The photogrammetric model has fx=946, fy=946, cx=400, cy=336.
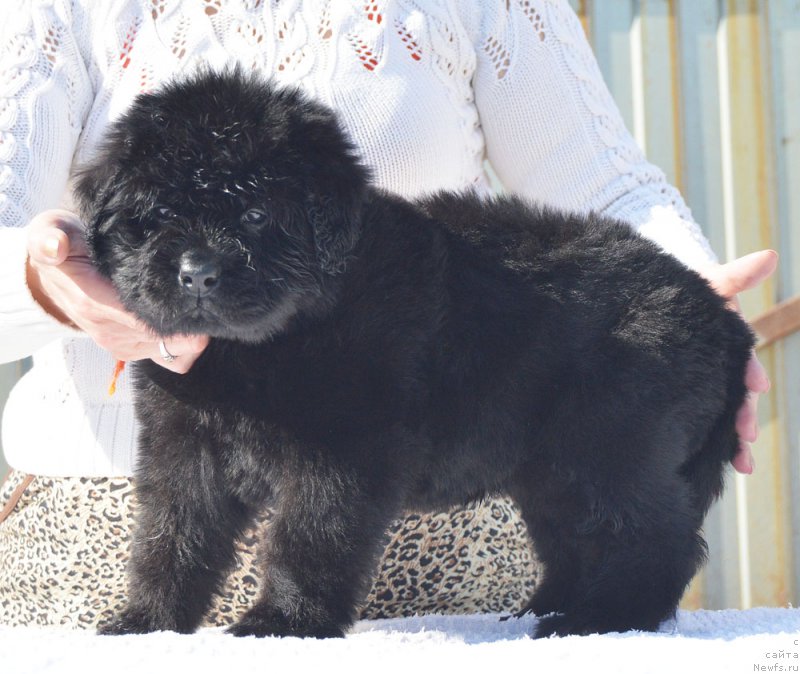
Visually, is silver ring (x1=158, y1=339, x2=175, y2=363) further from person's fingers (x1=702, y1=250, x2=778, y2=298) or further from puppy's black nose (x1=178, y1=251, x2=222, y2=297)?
person's fingers (x1=702, y1=250, x2=778, y2=298)

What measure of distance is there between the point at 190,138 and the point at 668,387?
0.88 m

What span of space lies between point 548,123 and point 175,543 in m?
1.32

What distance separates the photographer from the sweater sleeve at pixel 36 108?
1855 mm

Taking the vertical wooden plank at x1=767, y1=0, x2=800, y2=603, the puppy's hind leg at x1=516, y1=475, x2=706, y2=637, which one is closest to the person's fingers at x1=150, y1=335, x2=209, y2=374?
the puppy's hind leg at x1=516, y1=475, x2=706, y2=637

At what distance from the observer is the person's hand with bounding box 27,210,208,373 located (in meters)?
1.45

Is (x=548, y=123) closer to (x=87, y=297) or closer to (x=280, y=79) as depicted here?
(x=280, y=79)

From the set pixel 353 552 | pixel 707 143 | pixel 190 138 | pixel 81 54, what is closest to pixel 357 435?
pixel 353 552

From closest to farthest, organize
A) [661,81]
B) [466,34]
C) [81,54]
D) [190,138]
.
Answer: [190,138] → [81,54] → [466,34] → [661,81]

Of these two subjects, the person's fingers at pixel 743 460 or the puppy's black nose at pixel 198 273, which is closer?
the puppy's black nose at pixel 198 273

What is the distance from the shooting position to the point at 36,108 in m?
1.91

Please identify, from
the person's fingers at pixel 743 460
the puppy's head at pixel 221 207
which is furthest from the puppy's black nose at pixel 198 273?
the person's fingers at pixel 743 460

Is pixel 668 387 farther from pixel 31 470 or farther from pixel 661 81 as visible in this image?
pixel 661 81

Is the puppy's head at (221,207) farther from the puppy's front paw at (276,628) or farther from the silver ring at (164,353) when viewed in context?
the puppy's front paw at (276,628)

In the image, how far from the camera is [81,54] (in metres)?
2.03
